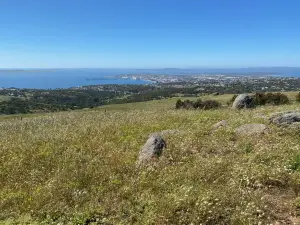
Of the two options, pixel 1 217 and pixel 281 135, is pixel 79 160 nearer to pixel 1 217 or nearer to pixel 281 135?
pixel 1 217

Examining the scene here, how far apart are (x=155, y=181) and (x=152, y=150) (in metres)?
2.25

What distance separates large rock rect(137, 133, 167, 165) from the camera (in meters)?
9.98

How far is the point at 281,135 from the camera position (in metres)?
12.6

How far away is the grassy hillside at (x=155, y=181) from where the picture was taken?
21.6 ft

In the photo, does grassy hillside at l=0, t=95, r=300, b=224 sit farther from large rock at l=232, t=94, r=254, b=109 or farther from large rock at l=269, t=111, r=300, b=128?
large rock at l=232, t=94, r=254, b=109

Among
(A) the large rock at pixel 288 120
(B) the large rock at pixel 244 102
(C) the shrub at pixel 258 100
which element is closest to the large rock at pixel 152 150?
(A) the large rock at pixel 288 120

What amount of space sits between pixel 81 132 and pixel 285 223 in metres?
10.4

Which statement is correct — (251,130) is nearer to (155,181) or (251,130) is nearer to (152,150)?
(152,150)

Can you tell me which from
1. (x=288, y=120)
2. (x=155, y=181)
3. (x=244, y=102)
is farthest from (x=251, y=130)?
(x=244, y=102)

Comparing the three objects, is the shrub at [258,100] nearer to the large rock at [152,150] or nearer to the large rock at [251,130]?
the large rock at [251,130]

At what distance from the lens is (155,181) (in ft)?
26.8

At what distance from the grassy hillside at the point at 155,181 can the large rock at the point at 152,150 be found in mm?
270

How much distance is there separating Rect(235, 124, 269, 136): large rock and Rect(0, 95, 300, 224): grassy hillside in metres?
0.45

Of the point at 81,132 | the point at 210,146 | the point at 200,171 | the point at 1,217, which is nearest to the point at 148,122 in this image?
the point at 81,132
